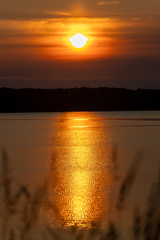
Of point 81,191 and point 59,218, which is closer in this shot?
point 59,218

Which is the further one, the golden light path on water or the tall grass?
the golden light path on water

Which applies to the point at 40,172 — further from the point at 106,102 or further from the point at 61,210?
the point at 106,102

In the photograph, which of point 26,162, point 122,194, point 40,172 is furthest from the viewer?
point 26,162

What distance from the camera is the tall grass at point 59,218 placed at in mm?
2670

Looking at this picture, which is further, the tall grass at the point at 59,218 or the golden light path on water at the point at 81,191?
the golden light path on water at the point at 81,191

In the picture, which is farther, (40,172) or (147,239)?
(40,172)

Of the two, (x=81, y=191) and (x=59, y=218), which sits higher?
(x=81, y=191)

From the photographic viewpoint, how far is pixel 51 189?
11.4m

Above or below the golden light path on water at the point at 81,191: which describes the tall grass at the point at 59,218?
below

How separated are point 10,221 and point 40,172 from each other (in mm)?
7024

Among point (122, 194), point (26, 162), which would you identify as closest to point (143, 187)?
point (26, 162)

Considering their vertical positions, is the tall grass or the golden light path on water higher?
the golden light path on water

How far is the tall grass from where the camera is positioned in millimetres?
2670

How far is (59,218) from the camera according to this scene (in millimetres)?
8102
